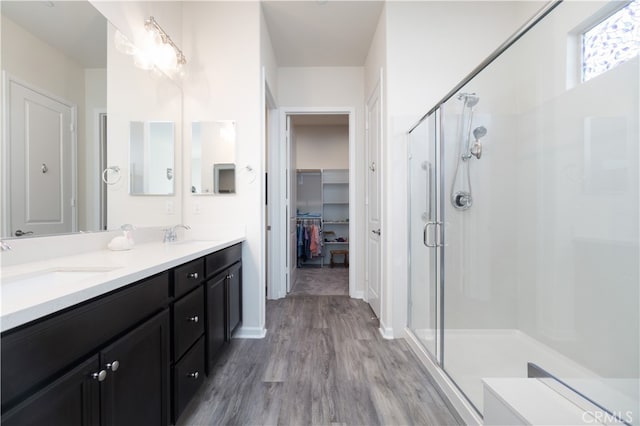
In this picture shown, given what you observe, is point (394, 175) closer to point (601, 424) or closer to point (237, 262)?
point (237, 262)

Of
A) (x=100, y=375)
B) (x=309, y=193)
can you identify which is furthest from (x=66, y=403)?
(x=309, y=193)

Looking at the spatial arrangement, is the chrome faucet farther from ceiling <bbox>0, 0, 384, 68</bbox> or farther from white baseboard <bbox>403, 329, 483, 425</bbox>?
white baseboard <bbox>403, 329, 483, 425</bbox>

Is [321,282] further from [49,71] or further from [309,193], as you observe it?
[49,71]

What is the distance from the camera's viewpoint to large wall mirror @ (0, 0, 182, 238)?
1031 mm

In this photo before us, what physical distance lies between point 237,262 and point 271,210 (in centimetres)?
121

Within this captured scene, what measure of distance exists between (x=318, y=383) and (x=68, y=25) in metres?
2.36

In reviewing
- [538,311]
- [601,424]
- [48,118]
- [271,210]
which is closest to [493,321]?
[538,311]

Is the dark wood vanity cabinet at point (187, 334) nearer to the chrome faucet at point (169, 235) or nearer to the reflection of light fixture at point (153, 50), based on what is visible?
the chrome faucet at point (169, 235)

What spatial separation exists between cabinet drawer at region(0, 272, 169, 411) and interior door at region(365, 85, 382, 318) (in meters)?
2.07

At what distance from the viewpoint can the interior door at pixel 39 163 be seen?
3.39 ft

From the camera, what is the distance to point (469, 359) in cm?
173

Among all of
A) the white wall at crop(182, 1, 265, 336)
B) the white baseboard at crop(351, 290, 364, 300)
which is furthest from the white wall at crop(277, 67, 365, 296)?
the white wall at crop(182, 1, 265, 336)

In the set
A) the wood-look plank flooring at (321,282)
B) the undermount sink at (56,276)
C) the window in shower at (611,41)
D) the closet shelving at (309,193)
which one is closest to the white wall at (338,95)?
the wood-look plank flooring at (321,282)

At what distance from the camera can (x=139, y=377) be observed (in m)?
0.94
